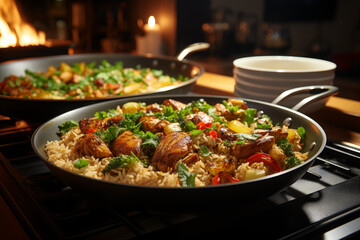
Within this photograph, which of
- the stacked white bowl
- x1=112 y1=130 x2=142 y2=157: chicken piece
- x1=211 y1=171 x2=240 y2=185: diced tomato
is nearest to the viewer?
x1=211 y1=171 x2=240 y2=185: diced tomato

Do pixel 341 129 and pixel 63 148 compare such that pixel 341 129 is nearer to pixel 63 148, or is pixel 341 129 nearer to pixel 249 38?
pixel 63 148

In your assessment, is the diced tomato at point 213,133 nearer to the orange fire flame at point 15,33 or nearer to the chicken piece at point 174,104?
the chicken piece at point 174,104

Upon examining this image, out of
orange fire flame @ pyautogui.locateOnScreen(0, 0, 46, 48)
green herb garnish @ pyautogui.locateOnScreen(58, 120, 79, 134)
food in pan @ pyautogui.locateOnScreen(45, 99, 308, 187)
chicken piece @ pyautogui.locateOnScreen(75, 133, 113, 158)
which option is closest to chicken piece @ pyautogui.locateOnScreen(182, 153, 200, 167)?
food in pan @ pyautogui.locateOnScreen(45, 99, 308, 187)

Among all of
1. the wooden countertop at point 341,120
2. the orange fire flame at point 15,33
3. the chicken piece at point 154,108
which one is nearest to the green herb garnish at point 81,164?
the chicken piece at point 154,108

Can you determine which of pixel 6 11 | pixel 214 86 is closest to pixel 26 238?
pixel 214 86

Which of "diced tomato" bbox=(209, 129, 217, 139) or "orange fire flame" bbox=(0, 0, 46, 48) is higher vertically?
"orange fire flame" bbox=(0, 0, 46, 48)

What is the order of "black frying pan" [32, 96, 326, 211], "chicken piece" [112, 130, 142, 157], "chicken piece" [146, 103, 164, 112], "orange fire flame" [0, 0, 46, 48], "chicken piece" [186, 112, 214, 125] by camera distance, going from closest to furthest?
"black frying pan" [32, 96, 326, 211]
"chicken piece" [112, 130, 142, 157]
"chicken piece" [186, 112, 214, 125]
"chicken piece" [146, 103, 164, 112]
"orange fire flame" [0, 0, 46, 48]

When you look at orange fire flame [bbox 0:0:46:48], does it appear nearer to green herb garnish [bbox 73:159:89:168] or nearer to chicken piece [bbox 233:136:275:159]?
green herb garnish [bbox 73:159:89:168]
